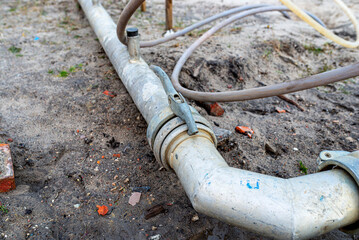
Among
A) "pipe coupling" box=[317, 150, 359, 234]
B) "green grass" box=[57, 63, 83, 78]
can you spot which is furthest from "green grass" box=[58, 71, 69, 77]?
"pipe coupling" box=[317, 150, 359, 234]

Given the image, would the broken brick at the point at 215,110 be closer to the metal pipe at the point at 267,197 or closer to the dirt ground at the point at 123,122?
the dirt ground at the point at 123,122

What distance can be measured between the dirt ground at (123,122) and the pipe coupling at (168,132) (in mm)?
411

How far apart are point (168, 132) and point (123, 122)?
0.97 meters

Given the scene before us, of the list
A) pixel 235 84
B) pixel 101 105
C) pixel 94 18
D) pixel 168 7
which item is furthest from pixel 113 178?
pixel 168 7

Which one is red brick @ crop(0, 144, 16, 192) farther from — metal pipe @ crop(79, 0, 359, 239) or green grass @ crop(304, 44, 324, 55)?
green grass @ crop(304, 44, 324, 55)

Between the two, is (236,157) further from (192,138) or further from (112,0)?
(112,0)

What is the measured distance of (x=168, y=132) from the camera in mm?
1668

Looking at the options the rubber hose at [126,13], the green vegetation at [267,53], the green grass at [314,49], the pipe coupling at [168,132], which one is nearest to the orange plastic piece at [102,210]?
the pipe coupling at [168,132]

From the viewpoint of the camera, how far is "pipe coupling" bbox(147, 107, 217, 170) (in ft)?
5.40

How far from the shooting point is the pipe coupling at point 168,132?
1646 millimetres

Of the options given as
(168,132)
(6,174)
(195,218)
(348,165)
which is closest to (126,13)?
(168,132)

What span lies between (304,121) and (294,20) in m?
2.82

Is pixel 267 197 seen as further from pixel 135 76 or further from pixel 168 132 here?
pixel 135 76

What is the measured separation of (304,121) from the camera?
2729 millimetres
